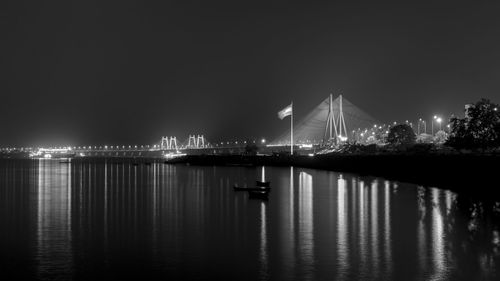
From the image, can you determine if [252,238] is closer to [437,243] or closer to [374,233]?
[374,233]

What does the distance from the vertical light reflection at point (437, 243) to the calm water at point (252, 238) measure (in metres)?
0.03

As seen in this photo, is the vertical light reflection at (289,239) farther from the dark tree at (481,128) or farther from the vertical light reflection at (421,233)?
the dark tree at (481,128)

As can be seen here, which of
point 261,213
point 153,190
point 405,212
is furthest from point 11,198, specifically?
point 405,212

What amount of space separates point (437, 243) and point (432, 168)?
68.2 feet

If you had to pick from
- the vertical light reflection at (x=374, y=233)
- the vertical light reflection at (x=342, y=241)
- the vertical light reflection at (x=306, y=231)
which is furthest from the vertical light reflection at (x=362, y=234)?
the vertical light reflection at (x=306, y=231)

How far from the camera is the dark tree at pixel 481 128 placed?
118 ft

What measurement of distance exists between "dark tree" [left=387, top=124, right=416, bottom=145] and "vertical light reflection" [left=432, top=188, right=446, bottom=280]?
3912 centimetres

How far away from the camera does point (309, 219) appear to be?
58.2 ft

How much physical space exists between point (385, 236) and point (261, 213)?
18.6 feet

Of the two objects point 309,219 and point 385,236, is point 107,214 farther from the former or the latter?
point 385,236

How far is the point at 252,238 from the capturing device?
14383mm

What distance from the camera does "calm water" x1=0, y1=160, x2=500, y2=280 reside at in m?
10.8

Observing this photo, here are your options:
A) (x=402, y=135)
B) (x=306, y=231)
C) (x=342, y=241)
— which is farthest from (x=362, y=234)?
(x=402, y=135)

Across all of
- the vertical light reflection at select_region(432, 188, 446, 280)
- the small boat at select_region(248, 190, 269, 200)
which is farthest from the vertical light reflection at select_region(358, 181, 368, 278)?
the small boat at select_region(248, 190, 269, 200)
